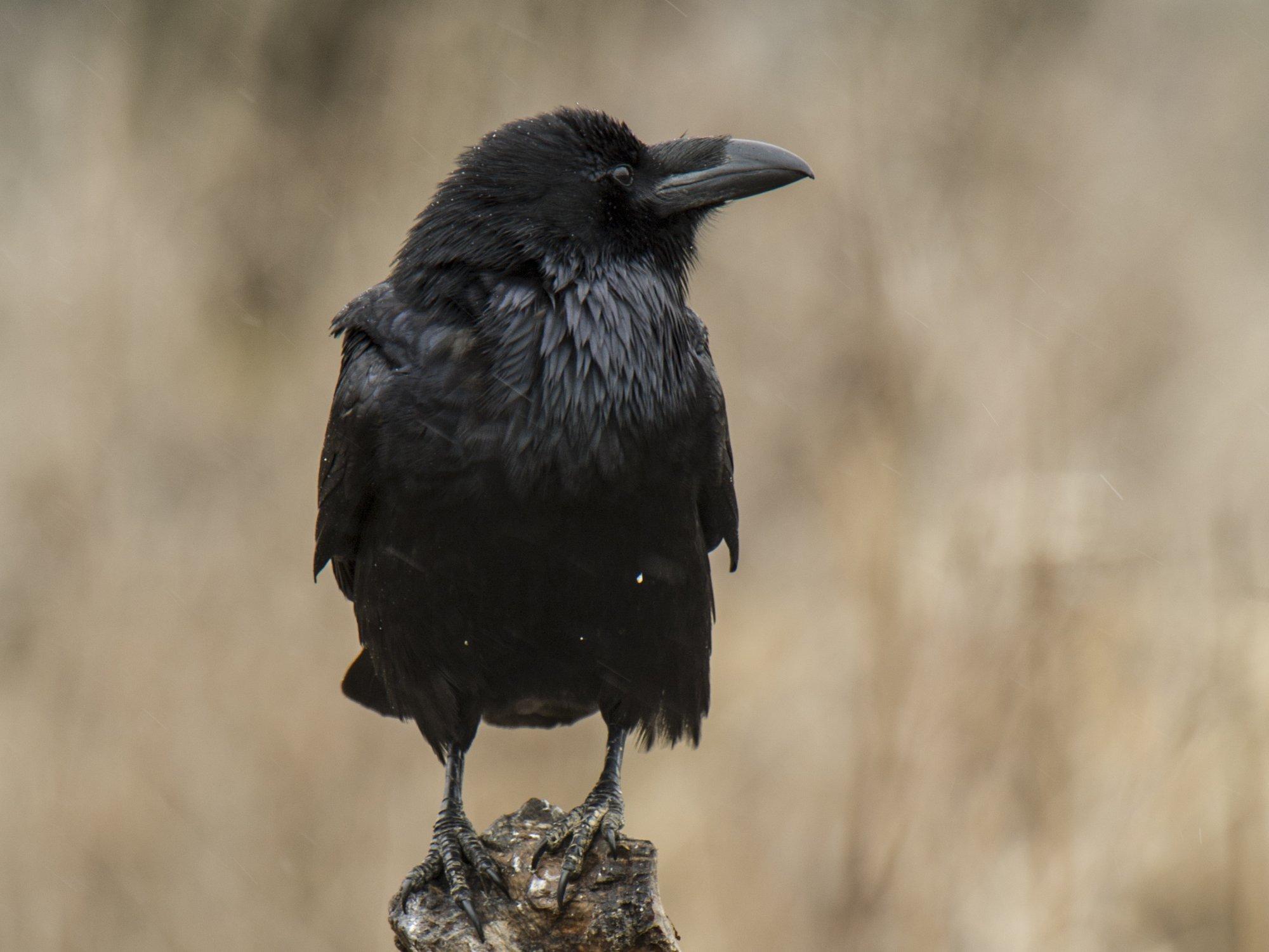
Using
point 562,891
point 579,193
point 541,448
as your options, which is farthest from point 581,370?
point 562,891

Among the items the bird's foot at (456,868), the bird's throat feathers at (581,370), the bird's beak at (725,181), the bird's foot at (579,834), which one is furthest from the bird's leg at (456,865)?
the bird's beak at (725,181)

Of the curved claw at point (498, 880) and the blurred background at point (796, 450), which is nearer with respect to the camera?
the curved claw at point (498, 880)

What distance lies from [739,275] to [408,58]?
1802mm

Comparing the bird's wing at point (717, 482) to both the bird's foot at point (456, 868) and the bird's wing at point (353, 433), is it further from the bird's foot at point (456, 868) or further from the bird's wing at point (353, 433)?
the bird's foot at point (456, 868)

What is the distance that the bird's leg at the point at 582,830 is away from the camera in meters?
2.41

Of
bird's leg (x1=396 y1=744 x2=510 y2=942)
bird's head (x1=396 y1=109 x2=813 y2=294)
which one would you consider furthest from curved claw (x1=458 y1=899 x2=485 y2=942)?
bird's head (x1=396 y1=109 x2=813 y2=294)

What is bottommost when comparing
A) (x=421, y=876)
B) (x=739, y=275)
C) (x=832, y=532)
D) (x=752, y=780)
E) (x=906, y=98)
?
(x=421, y=876)

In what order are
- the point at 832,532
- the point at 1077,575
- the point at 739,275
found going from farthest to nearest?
the point at 739,275 → the point at 832,532 → the point at 1077,575

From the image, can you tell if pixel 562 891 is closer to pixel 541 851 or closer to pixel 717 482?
pixel 541 851

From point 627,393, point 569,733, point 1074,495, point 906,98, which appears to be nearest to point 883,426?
point 1074,495

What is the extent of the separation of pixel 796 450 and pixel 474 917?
108 inches

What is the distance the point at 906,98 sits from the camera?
183 inches

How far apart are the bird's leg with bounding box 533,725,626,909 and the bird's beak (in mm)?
1365

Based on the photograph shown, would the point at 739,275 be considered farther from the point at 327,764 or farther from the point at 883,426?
the point at 327,764
